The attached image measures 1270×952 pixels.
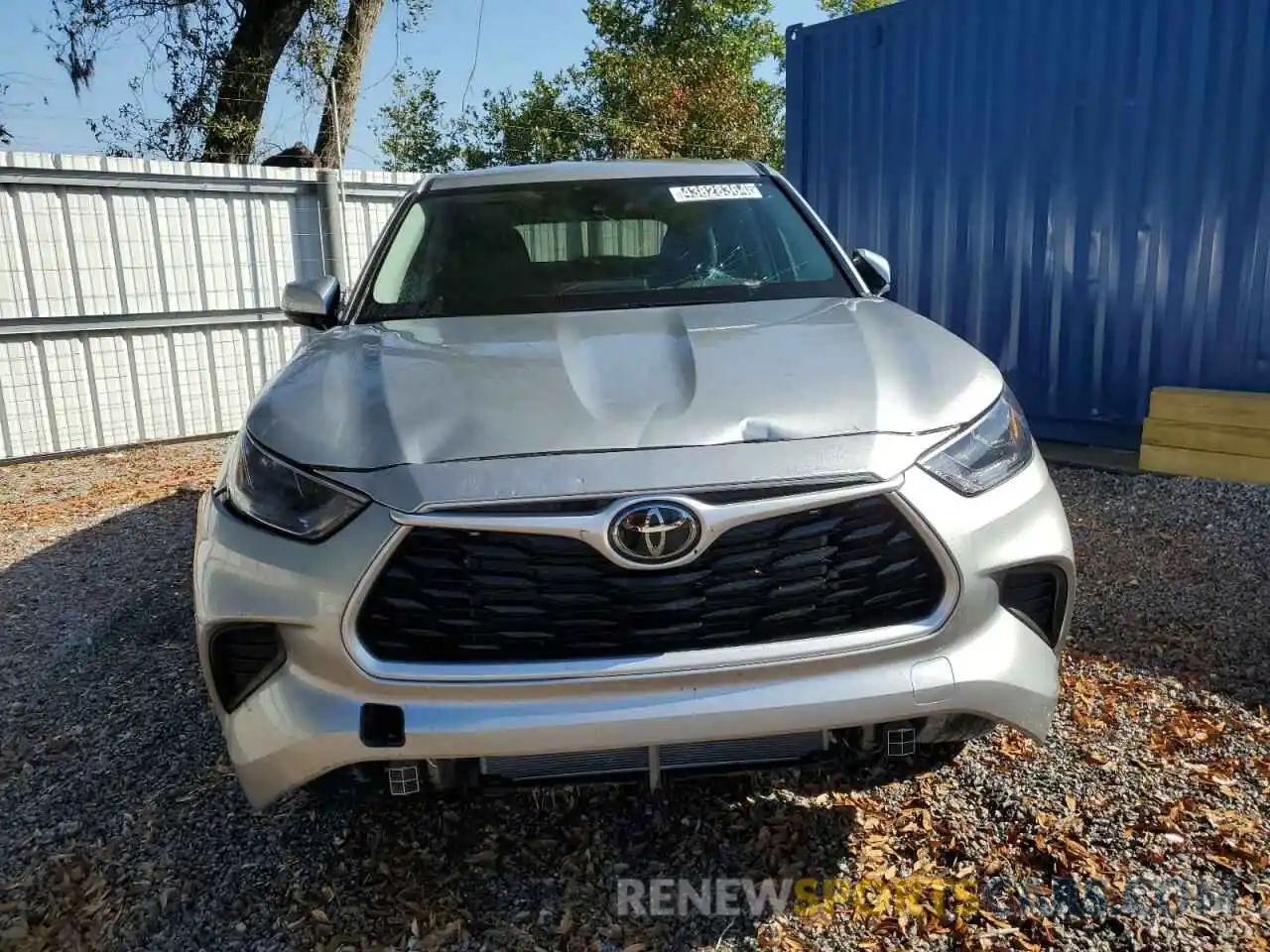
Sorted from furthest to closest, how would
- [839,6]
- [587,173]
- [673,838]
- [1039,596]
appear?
[839,6] < [587,173] < [673,838] < [1039,596]

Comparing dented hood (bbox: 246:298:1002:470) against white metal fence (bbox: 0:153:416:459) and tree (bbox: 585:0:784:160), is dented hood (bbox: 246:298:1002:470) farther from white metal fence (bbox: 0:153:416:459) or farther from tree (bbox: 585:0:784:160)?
tree (bbox: 585:0:784:160)

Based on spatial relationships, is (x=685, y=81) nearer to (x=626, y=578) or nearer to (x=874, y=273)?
(x=874, y=273)

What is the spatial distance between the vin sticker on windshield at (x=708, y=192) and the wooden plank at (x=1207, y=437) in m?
3.28

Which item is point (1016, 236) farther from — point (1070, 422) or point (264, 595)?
point (264, 595)

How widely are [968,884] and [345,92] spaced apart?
12198mm

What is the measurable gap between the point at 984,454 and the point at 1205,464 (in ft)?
13.3

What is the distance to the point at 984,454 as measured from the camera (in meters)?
2.04

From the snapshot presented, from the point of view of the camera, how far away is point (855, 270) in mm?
3201

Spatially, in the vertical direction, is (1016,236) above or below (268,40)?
below

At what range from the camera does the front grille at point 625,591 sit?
181cm

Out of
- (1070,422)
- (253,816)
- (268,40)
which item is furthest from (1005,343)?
(268,40)

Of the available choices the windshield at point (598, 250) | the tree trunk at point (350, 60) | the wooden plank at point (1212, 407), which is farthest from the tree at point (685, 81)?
the windshield at point (598, 250)

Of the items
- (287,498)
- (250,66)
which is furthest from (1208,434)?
(250,66)

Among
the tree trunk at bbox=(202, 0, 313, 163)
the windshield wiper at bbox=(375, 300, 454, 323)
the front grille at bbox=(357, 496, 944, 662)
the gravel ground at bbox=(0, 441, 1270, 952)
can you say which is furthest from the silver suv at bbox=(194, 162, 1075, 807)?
the tree trunk at bbox=(202, 0, 313, 163)
